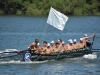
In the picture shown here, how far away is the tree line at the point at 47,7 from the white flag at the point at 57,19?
6566cm

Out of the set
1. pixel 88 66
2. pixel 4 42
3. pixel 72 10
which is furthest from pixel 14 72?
pixel 72 10

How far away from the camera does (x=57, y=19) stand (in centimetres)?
3456

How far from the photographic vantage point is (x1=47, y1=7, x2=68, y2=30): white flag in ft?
113

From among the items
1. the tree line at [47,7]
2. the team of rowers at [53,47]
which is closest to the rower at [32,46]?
the team of rowers at [53,47]

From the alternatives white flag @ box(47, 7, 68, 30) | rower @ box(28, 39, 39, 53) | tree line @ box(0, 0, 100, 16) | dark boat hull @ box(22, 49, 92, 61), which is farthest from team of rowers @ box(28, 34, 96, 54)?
tree line @ box(0, 0, 100, 16)

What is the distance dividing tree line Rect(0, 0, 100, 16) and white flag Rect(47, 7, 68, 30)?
6566 centimetres

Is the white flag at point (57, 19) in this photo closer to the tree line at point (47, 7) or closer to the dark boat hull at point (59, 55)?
the dark boat hull at point (59, 55)

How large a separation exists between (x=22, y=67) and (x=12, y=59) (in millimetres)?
2018

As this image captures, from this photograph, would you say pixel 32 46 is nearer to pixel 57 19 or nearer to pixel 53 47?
pixel 53 47

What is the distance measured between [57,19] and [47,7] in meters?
68.6

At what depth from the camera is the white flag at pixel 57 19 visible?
34469 millimetres

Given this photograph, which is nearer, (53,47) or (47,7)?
(53,47)

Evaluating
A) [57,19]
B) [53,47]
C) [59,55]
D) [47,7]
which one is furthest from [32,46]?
[47,7]

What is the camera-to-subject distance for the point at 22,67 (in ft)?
102
